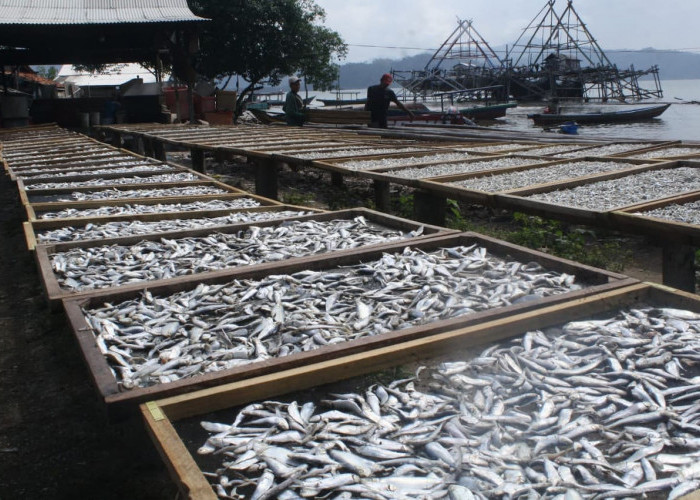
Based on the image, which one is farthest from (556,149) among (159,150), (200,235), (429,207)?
(159,150)

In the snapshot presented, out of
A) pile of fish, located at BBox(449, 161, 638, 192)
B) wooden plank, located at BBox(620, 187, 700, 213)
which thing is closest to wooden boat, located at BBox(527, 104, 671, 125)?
pile of fish, located at BBox(449, 161, 638, 192)

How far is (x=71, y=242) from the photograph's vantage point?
13.6 ft

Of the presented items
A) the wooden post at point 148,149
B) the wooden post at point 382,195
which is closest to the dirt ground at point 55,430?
the wooden post at point 382,195

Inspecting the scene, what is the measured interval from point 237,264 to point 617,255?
13.9 ft

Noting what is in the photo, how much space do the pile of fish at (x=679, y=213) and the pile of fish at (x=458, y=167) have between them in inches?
90.0

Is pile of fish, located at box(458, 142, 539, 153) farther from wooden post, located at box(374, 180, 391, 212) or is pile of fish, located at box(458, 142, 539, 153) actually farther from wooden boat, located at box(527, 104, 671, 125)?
wooden boat, located at box(527, 104, 671, 125)

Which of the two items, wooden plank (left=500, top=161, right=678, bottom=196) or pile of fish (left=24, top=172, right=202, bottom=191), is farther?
pile of fish (left=24, top=172, right=202, bottom=191)

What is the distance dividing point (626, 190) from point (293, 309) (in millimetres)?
3496

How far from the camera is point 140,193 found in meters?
6.33

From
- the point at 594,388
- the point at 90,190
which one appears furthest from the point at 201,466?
the point at 90,190

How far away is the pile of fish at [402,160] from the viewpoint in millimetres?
7230

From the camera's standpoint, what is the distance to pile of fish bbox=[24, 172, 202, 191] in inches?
265

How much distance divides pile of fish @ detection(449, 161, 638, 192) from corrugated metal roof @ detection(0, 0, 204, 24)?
12.3 metres

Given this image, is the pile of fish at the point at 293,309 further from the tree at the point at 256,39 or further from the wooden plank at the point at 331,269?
the tree at the point at 256,39
